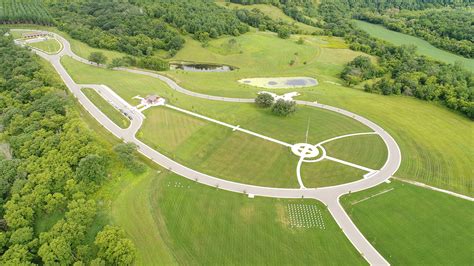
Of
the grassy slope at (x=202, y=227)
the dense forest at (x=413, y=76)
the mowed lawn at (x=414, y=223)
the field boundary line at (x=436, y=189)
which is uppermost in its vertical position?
the dense forest at (x=413, y=76)

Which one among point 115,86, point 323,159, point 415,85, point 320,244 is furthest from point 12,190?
point 415,85

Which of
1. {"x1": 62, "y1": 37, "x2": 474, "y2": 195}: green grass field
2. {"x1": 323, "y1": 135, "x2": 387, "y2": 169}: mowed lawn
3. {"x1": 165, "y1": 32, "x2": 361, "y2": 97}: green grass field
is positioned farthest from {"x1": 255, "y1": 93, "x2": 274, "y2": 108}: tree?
{"x1": 323, "y1": 135, "x2": 387, "y2": 169}: mowed lawn

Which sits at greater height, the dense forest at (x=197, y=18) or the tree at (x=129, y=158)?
the dense forest at (x=197, y=18)

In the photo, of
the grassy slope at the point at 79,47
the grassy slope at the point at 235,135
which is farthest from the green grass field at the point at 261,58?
the grassy slope at the point at 79,47

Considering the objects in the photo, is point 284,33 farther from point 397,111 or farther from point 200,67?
point 397,111

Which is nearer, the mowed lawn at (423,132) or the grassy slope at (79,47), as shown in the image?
the mowed lawn at (423,132)

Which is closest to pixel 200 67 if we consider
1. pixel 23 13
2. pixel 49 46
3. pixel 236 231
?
pixel 49 46

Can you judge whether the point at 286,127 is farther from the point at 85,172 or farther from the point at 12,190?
the point at 12,190

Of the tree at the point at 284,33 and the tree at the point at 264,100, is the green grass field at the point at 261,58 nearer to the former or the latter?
the tree at the point at 284,33
